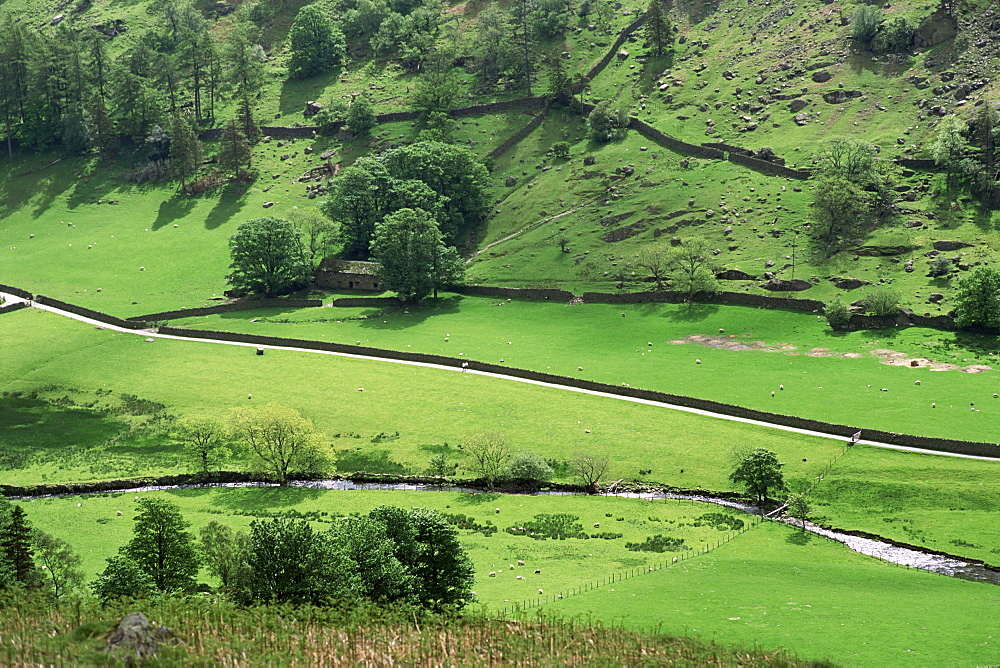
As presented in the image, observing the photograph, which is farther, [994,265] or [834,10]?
[834,10]

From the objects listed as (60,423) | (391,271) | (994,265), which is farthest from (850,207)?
(60,423)

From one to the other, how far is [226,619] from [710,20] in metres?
160

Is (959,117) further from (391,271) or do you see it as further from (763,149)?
(391,271)

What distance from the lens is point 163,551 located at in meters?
51.5

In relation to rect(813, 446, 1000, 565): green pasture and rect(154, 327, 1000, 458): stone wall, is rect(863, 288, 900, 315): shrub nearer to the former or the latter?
rect(154, 327, 1000, 458): stone wall

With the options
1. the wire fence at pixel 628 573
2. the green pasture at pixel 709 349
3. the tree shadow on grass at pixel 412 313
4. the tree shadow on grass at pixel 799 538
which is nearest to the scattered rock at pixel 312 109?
the green pasture at pixel 709 349

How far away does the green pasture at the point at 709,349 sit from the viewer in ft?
284

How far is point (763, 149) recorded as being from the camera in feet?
456

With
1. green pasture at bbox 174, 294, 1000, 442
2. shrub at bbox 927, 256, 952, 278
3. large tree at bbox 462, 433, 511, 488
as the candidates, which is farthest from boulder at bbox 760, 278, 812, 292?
large tree at bbox 462, 433, 511, 488

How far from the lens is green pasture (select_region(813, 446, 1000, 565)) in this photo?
66.2 m

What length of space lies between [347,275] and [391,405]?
46.5 m

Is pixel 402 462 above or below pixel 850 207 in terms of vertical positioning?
below

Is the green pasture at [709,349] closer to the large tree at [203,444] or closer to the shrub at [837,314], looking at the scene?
the shrub at [837,314]

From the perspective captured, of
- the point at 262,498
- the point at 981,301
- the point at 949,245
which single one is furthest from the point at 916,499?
the point at 949,245
